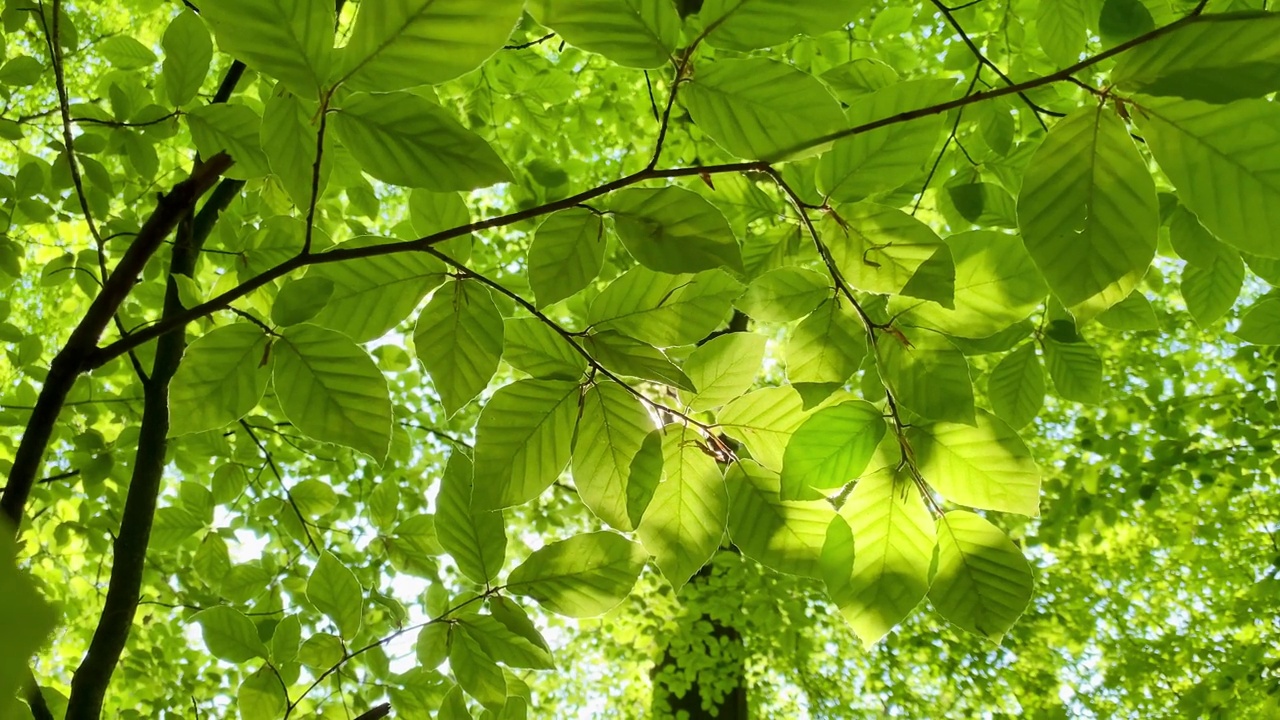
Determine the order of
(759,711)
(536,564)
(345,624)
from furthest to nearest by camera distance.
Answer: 1. (759,711)
2. (345,624)
3. (536,564)

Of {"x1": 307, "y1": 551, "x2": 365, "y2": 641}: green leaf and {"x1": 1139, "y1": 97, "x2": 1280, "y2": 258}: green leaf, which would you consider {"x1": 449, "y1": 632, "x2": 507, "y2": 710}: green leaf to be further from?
{"x1": 1139, "y1": 97, "x2": 1280, "y2": 258}: green leaf

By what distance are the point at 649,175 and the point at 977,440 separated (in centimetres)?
46

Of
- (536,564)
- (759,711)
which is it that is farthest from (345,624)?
(759,711)

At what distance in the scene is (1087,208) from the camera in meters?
0.62

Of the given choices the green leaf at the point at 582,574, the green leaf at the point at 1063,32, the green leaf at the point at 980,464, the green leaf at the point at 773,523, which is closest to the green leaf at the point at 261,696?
the green leaf at the point at 582,574

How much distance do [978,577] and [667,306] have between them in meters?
0.44

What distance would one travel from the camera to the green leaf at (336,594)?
Result: 1234mm

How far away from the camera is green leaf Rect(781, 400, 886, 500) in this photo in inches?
29.6

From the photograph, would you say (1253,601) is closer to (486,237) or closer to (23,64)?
(486,237)

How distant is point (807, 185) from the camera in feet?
3.52

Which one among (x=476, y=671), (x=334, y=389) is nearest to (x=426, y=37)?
(x=334, y=389)

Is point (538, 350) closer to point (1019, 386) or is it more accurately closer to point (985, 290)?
point (985, 290)

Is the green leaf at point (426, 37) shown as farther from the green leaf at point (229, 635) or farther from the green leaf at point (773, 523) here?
the green leaf at point (229, 635)

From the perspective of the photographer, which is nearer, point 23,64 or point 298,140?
point 298,140
